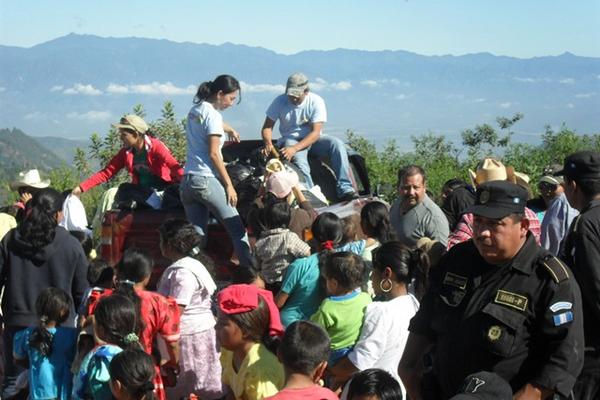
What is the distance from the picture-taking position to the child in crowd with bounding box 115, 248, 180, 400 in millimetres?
5508

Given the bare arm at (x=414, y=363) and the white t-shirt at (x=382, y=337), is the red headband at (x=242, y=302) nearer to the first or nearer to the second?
the white t-shirt at (x=382, y=337)

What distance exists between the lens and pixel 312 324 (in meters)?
4.38

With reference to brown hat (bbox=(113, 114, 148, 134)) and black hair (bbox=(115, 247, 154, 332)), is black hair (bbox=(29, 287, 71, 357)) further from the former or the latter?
brown hat (bbox=(113, 114, 148, 134))

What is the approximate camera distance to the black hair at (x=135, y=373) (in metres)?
4.45

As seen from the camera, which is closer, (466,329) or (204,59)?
(466,329)

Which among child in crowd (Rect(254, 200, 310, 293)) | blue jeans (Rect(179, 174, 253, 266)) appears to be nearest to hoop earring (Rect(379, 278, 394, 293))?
child in crowd (Rect(254, 200, 310, 293))

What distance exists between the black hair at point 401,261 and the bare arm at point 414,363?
41.5 inches

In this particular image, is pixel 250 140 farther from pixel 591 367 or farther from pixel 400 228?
pixel 591 367

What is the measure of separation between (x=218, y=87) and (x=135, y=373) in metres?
3.54

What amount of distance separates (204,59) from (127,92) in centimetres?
1097

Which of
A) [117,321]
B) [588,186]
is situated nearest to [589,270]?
[588,186]

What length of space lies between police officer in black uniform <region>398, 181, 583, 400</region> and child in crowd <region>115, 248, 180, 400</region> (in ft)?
6.59

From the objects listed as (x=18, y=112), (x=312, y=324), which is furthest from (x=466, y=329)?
(x=18, y=112)

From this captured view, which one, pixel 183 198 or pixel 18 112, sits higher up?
pixel 183 198
